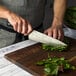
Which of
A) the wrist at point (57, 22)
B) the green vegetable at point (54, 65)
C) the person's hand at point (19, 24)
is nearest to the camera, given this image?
the green vegetable at point (54, 65)

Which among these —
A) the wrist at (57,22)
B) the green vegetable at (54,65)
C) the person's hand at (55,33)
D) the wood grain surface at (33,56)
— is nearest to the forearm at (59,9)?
the wrist at (57,22)

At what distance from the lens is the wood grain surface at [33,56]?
85 centimetres

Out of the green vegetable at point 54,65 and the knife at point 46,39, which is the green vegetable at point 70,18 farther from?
the green vegetable at point 54,65

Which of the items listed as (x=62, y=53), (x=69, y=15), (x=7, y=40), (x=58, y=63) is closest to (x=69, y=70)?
(x=58, y=63)

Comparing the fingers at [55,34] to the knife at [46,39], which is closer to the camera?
the knife at [46,39]

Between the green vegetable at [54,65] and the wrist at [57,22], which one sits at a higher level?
the wrist at [57,22]

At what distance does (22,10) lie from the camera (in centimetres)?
113

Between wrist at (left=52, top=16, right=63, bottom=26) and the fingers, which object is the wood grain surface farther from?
wrist at (left=52, top=16, right=63, bottom=26)

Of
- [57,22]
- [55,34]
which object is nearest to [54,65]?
[55,34]

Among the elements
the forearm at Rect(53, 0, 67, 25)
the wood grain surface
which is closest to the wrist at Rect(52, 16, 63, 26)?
the forearm at Rect(53, 0, 67, 25)

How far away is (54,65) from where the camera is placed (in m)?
0.83

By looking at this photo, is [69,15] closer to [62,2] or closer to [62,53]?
[62,2]

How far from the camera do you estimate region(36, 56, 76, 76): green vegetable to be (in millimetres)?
813

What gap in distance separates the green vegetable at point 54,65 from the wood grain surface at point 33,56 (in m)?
0.02
